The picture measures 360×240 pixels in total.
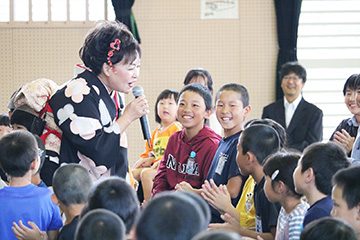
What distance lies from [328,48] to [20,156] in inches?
198

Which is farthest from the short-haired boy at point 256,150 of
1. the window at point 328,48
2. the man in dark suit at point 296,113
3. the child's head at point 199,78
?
the window at point 328,48

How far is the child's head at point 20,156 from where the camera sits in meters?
3.15

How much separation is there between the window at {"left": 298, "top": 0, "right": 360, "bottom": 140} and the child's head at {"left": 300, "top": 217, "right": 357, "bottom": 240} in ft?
19.1

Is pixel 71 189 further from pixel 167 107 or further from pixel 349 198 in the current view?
pixel 167 107

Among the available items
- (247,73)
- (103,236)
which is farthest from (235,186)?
(247,73)

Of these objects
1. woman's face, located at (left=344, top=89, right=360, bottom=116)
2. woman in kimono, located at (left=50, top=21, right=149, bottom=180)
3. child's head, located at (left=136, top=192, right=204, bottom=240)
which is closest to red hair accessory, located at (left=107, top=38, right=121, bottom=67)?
woman in kimono, located at (left=50, top=21, right=149, bottom=180)

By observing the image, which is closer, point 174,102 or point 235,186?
point 235,186

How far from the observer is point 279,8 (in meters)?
7.56

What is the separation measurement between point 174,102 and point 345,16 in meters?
2.46

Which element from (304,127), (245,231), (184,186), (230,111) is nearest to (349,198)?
(245,231)

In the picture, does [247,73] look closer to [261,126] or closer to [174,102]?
[174,102]

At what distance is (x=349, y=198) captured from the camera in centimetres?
253

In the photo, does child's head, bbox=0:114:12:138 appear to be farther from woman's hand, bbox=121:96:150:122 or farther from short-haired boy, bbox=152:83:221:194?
woman's hand, bbox=121:96:150:122

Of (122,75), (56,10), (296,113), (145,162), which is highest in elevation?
(56,10)
